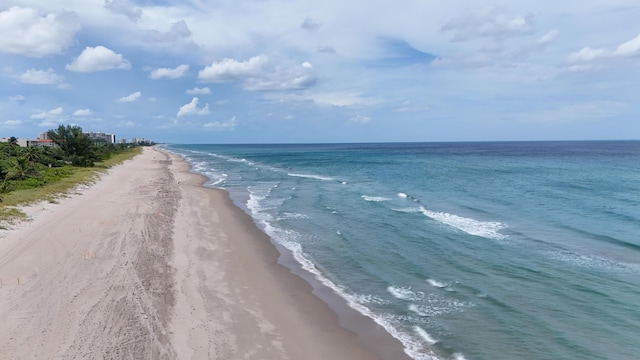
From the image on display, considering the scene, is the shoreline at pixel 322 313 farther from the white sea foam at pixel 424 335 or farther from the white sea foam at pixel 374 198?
the white sea foam at pixel 374 198

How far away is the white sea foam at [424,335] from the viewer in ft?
40.5

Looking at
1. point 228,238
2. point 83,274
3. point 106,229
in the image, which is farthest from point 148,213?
point 83,274

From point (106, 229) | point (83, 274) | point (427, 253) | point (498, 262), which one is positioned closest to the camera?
point (83, 274)

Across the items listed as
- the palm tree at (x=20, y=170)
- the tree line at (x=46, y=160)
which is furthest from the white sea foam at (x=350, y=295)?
the palm tree at (x=20, y=170)

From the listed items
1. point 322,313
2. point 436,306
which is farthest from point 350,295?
point 436,306

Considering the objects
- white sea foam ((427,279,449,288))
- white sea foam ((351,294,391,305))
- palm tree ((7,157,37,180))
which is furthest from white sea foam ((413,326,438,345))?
palm tree ((7,157,37,180))

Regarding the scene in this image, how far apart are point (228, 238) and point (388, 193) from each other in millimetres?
21605

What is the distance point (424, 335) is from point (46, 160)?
5300 cm

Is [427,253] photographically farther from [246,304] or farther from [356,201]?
[356,201]

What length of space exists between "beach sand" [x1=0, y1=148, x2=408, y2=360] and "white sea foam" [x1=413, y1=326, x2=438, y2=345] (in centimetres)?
98

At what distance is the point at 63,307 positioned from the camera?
1316 cm

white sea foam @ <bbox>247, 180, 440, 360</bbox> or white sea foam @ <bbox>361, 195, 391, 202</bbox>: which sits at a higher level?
white sea foam @ <bbox>361, 195, 391, 202</bbox>

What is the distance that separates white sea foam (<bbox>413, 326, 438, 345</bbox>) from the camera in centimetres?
1235

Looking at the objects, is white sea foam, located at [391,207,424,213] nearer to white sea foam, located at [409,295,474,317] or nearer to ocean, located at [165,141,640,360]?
ocean, located at [165,141,640,360]
